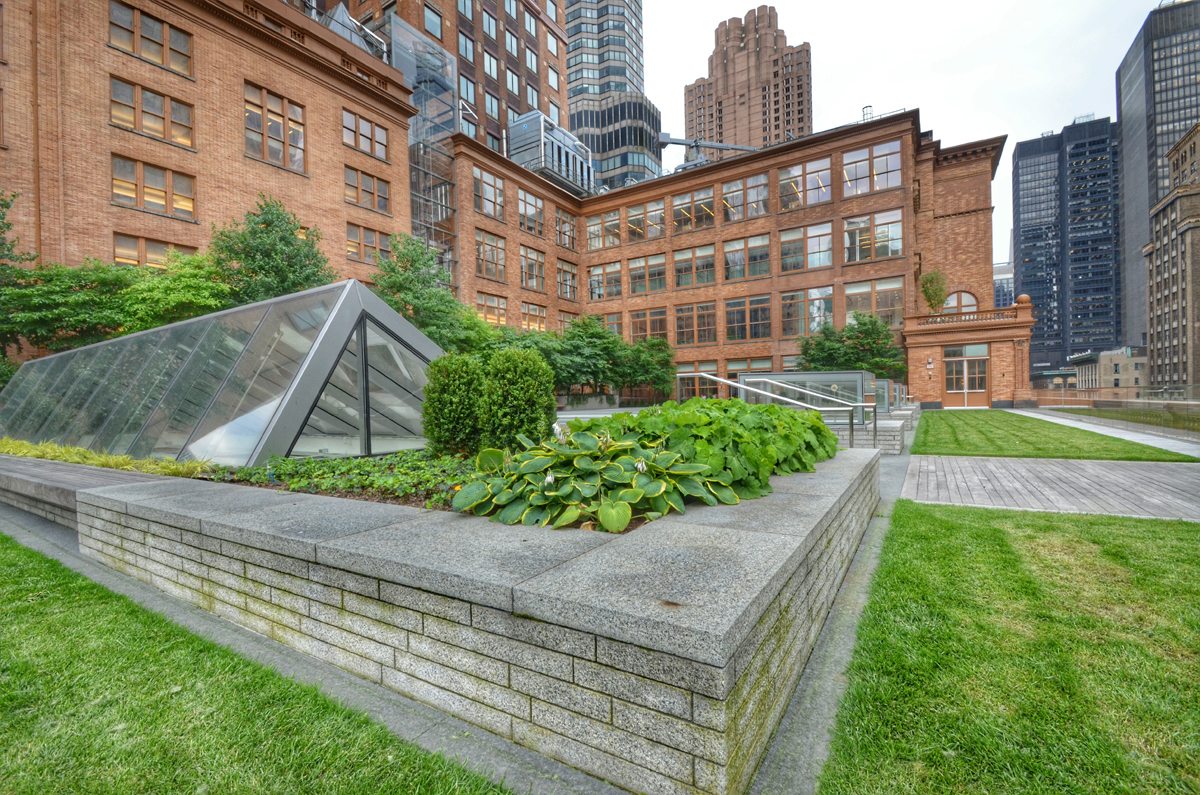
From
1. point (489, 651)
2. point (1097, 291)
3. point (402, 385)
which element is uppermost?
point (1097, 291)

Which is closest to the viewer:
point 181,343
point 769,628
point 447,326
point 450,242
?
point 769,628

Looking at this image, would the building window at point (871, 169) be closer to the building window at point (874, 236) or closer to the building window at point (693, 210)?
the building window at point (874, 236)

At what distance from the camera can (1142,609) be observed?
3213 millimetres

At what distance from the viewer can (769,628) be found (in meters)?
2.09

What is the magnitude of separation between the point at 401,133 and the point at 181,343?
2688 centimetres

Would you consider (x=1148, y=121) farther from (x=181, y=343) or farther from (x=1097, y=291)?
(x=181, y=343)

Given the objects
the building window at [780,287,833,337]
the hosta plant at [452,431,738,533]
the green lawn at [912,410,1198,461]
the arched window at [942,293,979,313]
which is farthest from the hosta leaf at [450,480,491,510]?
the arched window at [942,293,979,313]

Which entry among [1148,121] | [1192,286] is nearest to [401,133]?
[1192,286]

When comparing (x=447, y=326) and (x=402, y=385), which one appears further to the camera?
(x=447, y=326)

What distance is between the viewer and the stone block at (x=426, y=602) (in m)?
2.25

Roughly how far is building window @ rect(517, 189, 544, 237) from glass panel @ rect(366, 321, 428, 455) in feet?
106

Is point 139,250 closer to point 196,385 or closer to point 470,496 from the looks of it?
point 196,385

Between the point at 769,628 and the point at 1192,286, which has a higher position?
the point at 1192,286

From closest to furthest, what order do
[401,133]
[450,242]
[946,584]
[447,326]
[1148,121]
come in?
[946,584]
[447,326]
[401,133]
[450,242]
[1148,121]
